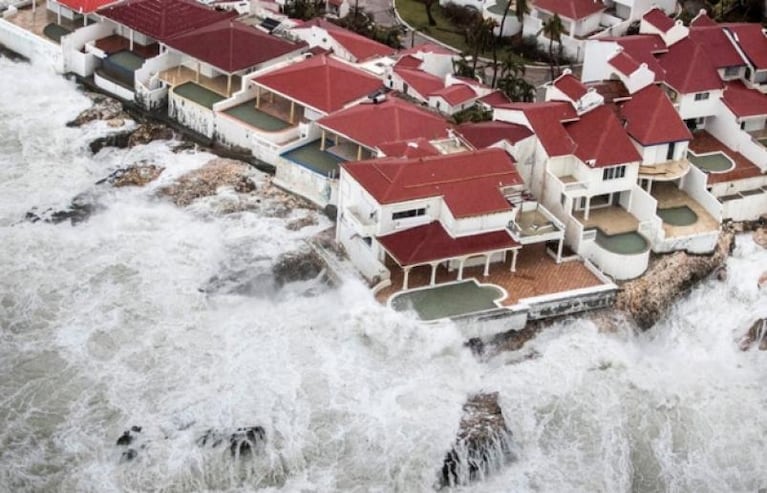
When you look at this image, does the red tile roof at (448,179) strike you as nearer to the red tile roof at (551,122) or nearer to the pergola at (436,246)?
the pergola at (436,246)

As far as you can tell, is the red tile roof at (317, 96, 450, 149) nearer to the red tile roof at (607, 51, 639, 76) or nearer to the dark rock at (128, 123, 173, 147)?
the red tile roof at (607, 51, 639, 76)

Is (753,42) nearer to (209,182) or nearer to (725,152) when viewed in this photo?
(725,152)

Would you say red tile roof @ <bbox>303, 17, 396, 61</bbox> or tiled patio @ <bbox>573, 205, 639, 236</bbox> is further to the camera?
red tile roof @ <bbox>303, 17, 396, 61</bbox>

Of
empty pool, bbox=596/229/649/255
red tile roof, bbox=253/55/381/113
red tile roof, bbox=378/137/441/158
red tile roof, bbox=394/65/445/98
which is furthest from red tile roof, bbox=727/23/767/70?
red tile roof, bbox=378/137/441/158

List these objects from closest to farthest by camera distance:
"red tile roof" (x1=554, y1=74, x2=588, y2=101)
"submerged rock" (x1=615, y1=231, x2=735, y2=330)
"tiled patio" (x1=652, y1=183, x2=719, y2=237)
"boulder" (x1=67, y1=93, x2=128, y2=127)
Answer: "submerged rock" (x1=615, y1=231, x2=735, y2=330), "tiled patio" (x1=652, y1=183, x2=719, y2=237), "red tile roof" (x1=554, y1=74, x2=588, y2=101), "boulder" (x1=67, y1=93, x2=128, y2=127)

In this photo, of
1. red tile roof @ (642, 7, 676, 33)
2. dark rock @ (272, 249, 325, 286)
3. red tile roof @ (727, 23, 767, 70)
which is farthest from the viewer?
red tile roof @ (642, 7, 676, 33)

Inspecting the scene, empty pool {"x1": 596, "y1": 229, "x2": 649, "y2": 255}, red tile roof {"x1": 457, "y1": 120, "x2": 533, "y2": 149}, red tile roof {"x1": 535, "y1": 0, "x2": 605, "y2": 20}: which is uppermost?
red tile roof {"x1": 535, "y1": 0, "x2": 605, "y2": 20}
